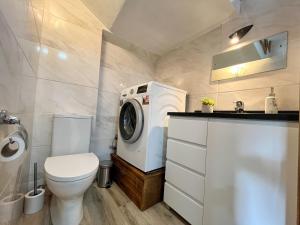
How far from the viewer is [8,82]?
71 centimetres

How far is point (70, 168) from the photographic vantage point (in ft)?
3.71

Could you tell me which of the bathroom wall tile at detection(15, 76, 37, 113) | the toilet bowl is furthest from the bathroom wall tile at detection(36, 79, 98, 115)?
the toilet bowl

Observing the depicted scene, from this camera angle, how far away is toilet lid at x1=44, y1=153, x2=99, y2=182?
3.29 ft

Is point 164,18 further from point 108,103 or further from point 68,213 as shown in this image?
point 68,213

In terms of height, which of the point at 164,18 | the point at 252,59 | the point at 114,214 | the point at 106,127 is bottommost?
the point at 114,214

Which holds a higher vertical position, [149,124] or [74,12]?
[74,12]

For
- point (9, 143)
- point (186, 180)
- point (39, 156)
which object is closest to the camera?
point (9, 143)

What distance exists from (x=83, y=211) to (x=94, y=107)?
1110mm

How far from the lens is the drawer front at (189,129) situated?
112cm

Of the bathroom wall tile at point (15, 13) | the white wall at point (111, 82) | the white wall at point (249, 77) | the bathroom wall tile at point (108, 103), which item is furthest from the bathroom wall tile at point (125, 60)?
the bathroom wall tile at point (15, 13)

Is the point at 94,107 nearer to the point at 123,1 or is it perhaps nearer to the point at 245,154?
the point at 123,1

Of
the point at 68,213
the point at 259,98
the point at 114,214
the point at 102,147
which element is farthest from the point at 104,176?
the point at 259,98

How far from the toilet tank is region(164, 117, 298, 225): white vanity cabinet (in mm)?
983

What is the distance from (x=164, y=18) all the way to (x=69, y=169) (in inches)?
69.7
